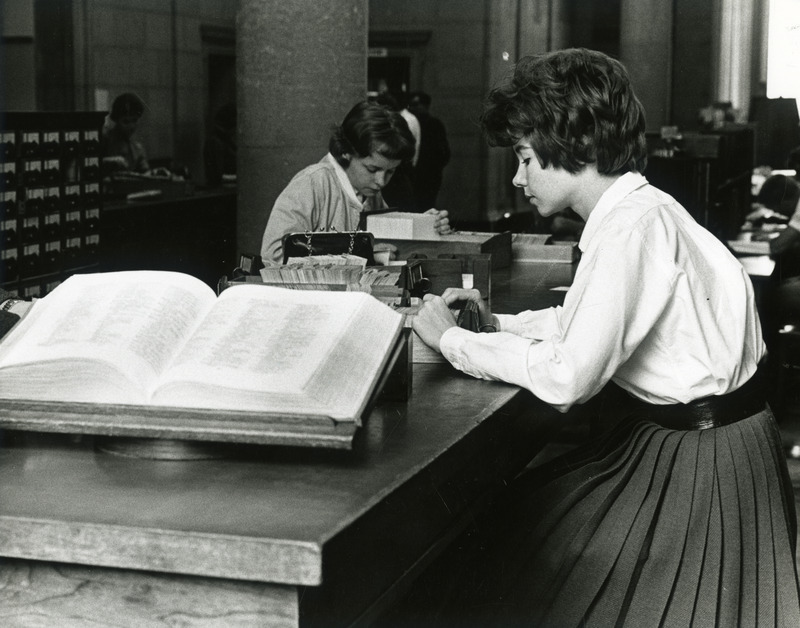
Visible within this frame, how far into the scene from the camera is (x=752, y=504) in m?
2.13

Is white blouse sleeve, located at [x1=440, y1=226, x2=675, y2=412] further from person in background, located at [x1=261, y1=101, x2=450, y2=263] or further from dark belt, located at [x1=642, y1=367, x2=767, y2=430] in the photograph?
person in background, located at [x1=261, y1=101, x2=450, y2=263]

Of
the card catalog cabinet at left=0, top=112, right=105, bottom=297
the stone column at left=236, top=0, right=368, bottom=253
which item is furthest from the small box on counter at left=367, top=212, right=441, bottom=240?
the card catalog cabinet at left=0, top=112, right=105, bottom=297

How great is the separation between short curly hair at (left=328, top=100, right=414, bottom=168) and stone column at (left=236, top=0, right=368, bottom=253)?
102 cm

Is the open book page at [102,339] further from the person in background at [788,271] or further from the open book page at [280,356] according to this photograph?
the person in background at [788,271]

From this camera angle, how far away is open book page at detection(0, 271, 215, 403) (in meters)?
1.57

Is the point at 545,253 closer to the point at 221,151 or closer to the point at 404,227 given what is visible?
the point at 404,227

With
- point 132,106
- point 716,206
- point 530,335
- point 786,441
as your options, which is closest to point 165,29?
point 132,106

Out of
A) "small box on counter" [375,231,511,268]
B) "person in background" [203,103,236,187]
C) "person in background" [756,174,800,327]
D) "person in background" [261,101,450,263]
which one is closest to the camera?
"small box on counter" [375,231,511,268]

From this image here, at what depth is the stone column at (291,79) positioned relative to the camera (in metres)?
5.33

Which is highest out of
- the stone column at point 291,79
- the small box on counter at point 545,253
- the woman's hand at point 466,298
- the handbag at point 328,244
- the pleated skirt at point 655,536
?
the stone column at point 291,79

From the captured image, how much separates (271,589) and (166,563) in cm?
12

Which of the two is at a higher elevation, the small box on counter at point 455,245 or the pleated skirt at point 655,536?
the small box on counter at point 455,245

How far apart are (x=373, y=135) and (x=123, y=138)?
6.15 meters

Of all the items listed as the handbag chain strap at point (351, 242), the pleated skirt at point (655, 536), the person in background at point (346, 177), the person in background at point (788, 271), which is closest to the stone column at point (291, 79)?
the person in background at point (346, 177)
